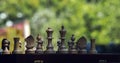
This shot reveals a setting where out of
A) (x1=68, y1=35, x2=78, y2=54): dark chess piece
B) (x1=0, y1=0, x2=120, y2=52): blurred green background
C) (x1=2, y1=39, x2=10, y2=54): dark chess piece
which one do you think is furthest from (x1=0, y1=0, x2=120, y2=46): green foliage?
(x1=2, y1=39, x2=10, y2=54): dark chess piece

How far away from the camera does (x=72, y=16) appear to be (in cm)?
1714

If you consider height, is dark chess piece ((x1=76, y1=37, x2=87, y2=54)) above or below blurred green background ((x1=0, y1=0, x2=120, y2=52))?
below

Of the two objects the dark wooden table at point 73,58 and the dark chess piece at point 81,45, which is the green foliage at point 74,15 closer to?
the dark chess piece at point 81,45

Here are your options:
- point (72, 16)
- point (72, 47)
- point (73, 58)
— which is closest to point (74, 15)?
point (72, 16)

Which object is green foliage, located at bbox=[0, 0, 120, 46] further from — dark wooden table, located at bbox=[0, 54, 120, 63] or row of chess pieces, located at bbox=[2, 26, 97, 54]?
dark wooden table, located at bbox=[0, 54, 120, 63]

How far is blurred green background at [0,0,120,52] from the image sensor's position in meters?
16.3

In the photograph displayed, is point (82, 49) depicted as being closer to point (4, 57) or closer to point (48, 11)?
point (4, 57)

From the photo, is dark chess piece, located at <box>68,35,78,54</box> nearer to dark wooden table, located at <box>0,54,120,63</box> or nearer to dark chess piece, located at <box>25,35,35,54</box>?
dark wooden table, located at <box>0,54,120,63</box>

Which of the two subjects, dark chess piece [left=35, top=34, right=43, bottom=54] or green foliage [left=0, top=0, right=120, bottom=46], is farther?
green foliage [left=0, top=0, right=120, bottom=46]

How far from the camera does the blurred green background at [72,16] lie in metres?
16.3

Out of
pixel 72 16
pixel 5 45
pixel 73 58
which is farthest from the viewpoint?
pixel 72 16

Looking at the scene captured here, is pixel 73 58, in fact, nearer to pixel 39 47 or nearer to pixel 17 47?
pixel 39 47

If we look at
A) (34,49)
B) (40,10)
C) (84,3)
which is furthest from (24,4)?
(34,49)

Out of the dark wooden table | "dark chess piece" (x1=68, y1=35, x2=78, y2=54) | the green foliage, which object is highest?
the green foliage
